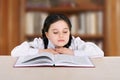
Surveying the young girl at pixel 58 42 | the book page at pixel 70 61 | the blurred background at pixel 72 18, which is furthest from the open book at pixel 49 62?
the blurred background at pixel 72 18

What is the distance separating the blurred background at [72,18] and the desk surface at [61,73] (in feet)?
5.92

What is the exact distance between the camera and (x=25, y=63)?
1102 mm

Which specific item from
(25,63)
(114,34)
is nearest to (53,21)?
(25,63)

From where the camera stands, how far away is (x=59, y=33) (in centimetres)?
132

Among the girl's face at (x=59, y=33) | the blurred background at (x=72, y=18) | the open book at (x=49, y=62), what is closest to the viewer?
the open book at (x=49, y=62)

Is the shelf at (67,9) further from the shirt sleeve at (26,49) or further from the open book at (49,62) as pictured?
the open book at (49,62)

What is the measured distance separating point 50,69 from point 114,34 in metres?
1.93

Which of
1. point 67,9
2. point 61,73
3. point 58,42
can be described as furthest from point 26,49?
point 67,9

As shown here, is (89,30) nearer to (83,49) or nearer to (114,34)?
(114,34)

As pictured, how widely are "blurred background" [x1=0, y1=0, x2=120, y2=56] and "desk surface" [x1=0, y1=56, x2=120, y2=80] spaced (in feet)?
5.92

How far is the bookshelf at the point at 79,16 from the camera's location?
2.97 m

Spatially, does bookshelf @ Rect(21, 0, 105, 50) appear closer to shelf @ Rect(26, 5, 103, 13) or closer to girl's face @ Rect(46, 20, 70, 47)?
shelf @ Rect(26, 5, 103, 13)

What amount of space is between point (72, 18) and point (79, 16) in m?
0.07

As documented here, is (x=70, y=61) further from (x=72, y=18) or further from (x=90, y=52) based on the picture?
(x=72, y=18)
